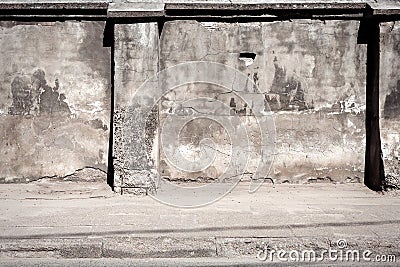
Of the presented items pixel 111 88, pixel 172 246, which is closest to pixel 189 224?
pixel 172 246

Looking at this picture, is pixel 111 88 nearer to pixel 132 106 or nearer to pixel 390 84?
pixel 132 106

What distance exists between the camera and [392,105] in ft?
24.2

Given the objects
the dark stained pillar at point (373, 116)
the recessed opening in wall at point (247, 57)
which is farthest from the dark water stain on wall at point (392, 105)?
the recessed opening in wall at point (247, 57)

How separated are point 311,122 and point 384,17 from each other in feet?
5.79

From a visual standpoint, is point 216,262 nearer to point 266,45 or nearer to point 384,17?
point 266,45

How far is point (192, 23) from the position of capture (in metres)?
7.77

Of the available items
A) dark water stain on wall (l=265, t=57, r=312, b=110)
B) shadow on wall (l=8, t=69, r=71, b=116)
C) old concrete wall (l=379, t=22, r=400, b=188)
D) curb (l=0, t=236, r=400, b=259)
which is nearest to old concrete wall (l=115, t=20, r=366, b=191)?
dark water stain on wall (l=265, t=57, r=312, b=110)

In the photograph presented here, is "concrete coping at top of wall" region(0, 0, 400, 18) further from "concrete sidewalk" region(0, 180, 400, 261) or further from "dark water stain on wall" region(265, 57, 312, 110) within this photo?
"concrete sidewalk" region(0, 180, 400, 261)

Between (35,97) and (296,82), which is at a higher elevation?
(296,82)

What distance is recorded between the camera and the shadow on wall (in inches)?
304

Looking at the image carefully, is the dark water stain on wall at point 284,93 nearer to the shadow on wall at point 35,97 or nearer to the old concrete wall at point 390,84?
the old concrete wall at point 390,84

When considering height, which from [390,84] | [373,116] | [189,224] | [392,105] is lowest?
[189,224]

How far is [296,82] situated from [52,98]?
356 cm

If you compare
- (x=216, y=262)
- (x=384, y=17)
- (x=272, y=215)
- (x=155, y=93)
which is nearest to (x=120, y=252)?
(x=216, y=262)
